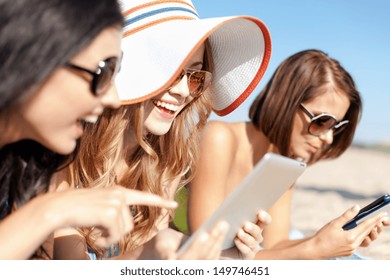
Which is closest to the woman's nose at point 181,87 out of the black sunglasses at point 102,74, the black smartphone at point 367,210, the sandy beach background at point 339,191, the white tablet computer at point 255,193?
the white tablet computer at point 255,193

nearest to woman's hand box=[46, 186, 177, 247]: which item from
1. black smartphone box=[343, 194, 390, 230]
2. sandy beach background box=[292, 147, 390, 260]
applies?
black smartphone box=[343, 194, 390, 230]

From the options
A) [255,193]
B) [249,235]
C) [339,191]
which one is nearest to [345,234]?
[249,235]

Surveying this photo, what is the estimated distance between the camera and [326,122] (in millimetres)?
3676

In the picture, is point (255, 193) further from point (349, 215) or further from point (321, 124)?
point (321, 124)

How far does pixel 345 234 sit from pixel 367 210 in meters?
0.17

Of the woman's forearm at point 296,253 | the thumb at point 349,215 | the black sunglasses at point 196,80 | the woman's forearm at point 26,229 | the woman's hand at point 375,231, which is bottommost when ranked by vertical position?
the woman's forearm at point 296,253

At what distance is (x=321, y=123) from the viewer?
3668mm

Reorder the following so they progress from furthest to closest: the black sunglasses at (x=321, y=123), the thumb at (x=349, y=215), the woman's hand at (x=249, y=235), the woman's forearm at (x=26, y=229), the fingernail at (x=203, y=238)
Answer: the black sunglasses at (x=321, y=123)
the thumb at (x=349, y=215)
the woman's hand at (x=249, y=235)
the fingernail at (x=203, y=238)
the woman's forearm at (x=26, y=229)

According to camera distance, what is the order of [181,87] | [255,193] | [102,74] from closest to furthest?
[102,74] → [255,193] → [181,87]

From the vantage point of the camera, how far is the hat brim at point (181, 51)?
7.68ft

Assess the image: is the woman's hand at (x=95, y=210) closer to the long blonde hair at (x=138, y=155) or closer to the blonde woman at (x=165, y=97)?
the blonde woman at (x=165, y=97)

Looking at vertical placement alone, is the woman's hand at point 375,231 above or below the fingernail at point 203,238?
below

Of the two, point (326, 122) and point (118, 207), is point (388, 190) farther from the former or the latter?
point (118, 207)

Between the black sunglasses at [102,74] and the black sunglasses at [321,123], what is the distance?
6.96 feet
